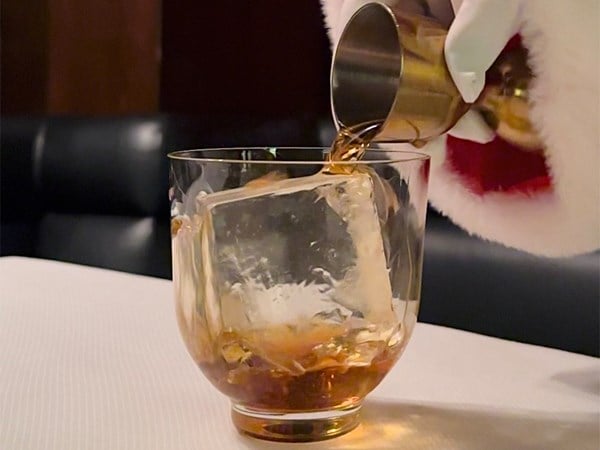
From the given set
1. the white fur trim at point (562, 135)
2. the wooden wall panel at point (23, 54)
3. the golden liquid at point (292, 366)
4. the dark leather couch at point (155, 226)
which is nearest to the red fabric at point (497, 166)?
the white fur trim at point (562, 135)

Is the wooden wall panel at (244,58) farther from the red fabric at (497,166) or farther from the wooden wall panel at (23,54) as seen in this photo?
the red fabric at (497,166)

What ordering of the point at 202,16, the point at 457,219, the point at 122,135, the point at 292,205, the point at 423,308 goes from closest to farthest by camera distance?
the point at 292,205 → the point at 457,219 → the point at 423,308 → the point at 122,135 → the point at 202,16

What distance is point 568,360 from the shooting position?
1.41 feet

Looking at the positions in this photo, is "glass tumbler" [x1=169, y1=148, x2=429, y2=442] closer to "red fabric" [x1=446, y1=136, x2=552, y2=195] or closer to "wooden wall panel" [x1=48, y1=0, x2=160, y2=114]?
"red fabric" [x1=446, y1=136, x2=552, y2=195]

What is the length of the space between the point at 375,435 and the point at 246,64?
1.27 meters

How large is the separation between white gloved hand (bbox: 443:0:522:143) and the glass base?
14cm

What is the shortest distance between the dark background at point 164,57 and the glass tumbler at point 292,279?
3.74 ft

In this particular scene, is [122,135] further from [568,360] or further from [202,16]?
[568,360]

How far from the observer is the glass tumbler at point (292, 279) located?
0.30m

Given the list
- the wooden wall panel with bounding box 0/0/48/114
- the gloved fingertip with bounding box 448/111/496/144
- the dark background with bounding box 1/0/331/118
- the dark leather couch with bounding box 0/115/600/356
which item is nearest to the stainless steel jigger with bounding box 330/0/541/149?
the gloved fingertip with bounding box 448/111/496/144

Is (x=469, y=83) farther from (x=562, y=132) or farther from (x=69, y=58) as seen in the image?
Answer: (x=69, y=58)

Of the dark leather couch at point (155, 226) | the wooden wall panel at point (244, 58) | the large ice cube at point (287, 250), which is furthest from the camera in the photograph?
the wooden wall panel at point (244, 58)

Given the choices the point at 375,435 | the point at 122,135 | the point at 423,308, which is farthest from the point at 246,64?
the point at 375,435

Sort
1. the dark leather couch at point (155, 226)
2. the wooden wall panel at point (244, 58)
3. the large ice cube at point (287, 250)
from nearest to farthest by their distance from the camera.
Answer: the large ice cube at point (287, 250) → the dark leather couch at point (155, 226) → the wooden wall panel at point (244, 58)
